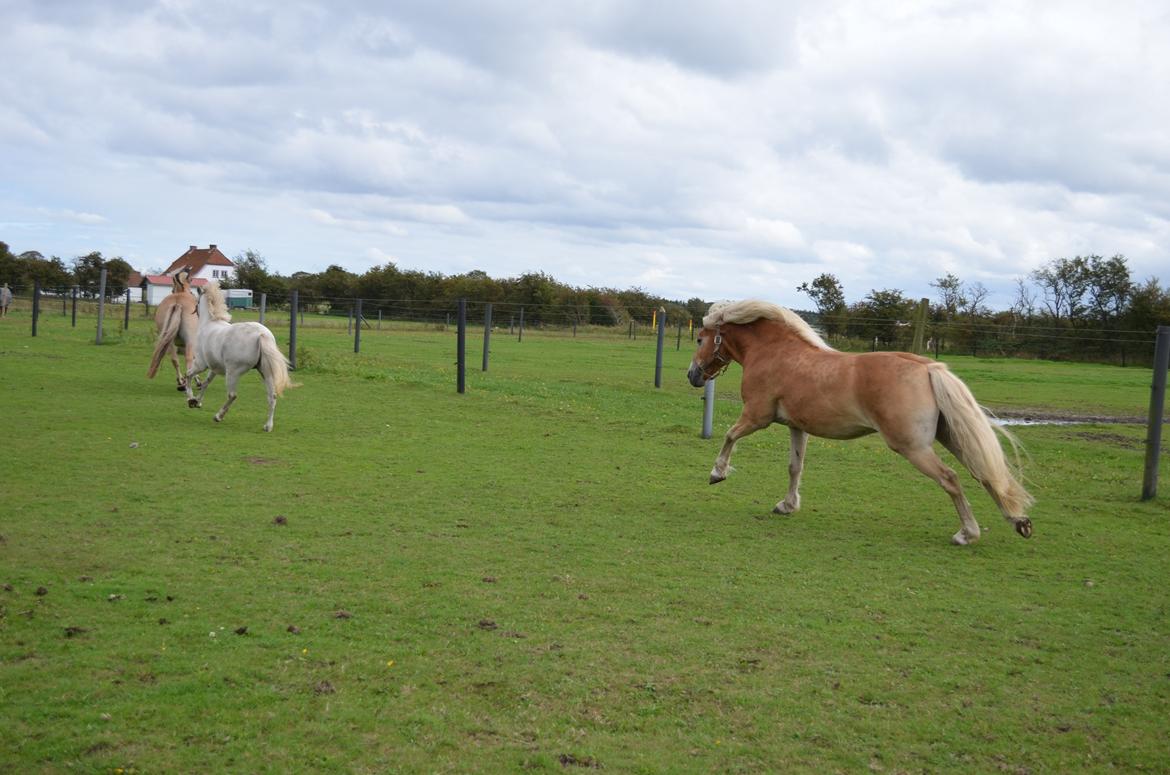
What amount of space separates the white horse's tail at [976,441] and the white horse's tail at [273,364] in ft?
23.8

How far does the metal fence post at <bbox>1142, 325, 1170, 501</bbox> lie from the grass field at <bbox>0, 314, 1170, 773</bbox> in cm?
19

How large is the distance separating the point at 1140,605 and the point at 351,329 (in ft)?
120

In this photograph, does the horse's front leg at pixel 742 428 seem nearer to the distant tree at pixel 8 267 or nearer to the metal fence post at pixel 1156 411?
the metal fence post at pixel 1156 411

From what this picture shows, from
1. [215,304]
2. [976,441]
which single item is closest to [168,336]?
[215,304]

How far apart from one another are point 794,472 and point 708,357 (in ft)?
4.39

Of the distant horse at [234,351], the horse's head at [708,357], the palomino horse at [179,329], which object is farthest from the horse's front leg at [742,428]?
the palomino horse at [179,329]

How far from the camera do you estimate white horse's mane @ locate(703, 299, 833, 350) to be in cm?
773

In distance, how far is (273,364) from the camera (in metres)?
10.6

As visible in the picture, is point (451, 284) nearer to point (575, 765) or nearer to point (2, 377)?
point (2, 377)

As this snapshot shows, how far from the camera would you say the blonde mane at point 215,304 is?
1162 centimetres

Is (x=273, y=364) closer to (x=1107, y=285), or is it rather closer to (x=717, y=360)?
(x=717, y=360)

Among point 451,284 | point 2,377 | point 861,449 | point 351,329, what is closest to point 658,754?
point 861,449

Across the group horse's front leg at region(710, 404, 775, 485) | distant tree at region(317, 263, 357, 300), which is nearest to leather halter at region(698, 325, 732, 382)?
horse's front leg at region(710, 404, 775, 485)

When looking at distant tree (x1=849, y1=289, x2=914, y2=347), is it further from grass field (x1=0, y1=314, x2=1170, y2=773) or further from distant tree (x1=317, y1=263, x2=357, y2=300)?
distant tree (x1=317, y1=263, x2=357, y2=300)
